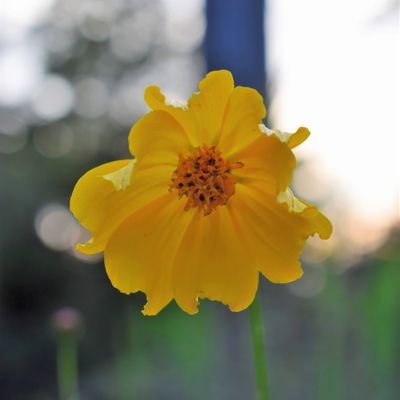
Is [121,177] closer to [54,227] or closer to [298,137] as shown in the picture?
[298,137]

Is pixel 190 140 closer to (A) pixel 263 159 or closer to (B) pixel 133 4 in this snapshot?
(A) pixel 263 159

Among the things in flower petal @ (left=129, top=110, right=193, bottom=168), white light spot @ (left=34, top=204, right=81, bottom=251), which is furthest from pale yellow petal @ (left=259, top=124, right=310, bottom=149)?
white light spot @ (left=34, top=204, right=81, bottom=251)

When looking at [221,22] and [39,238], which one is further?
[39,238]

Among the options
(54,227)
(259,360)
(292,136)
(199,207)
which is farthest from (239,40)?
(54,227)

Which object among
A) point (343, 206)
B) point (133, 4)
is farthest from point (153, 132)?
point (133, 4)

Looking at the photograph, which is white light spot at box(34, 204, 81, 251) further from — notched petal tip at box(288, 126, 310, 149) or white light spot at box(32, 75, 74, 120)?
notched petal tip at box(288, 126, 310, 149)

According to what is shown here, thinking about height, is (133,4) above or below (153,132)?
above

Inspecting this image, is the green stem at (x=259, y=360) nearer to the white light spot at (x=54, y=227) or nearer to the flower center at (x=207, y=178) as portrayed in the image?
the flower center at (x=207, y=178)
